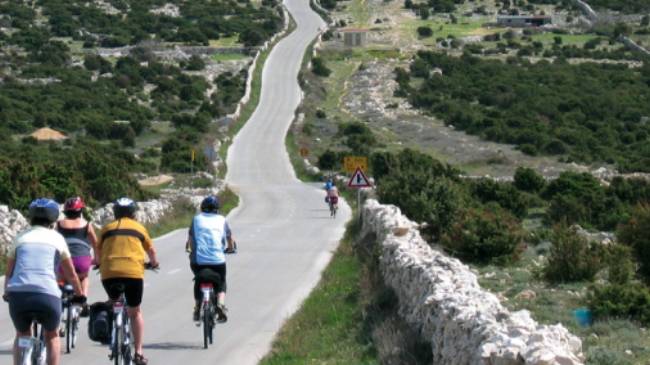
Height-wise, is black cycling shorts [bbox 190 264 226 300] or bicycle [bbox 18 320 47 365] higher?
bicycle [bbox 18 320 47 365]

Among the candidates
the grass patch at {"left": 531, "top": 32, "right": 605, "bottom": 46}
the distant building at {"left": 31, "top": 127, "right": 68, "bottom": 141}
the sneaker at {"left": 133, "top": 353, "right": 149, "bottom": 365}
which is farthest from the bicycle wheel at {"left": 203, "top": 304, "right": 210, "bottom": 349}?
the grass patch at {"left": 531, "top": 32, "right": 605, "bottom": 46}

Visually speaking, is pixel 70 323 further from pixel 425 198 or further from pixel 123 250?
pixel 425 198

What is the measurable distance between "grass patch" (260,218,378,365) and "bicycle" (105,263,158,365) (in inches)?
93.1

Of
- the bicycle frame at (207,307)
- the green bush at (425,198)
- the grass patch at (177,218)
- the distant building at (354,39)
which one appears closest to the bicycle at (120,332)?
the bicycle frame at (207,307)

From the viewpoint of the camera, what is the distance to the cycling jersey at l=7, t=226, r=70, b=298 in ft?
33.7

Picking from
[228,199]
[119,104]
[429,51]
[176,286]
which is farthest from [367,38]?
[176,286]

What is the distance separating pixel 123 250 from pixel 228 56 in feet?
358

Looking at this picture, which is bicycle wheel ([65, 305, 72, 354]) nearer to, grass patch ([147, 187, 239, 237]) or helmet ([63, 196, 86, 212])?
helmet ([63, 196, 86, 212])

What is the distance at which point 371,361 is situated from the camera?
14250mm

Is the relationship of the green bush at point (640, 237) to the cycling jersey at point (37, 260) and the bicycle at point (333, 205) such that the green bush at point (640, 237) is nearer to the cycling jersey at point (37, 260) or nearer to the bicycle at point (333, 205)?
the cycling jersey at point (37, 260)

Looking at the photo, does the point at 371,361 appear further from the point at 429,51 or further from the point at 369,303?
the point at 429,51

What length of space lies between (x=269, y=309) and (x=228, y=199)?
103 ft

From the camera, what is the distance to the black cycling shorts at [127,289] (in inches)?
512

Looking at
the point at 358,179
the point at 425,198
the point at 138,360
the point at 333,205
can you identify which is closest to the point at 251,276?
the point at 425,198
